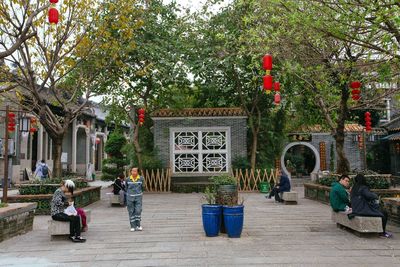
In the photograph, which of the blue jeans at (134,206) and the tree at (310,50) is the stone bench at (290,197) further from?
the blue jeans at (134,206)

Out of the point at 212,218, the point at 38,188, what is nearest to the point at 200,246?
the point at 212,218

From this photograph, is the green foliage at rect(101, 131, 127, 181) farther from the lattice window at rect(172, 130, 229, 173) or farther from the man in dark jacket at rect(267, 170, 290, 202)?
the man in dark jacket at rect(267, 170, 290, 202)

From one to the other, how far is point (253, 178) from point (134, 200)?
10.3 m

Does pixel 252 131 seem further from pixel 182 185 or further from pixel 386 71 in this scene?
pixel 386 71

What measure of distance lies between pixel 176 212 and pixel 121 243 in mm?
4205

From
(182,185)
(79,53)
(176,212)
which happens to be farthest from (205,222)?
(182,185)

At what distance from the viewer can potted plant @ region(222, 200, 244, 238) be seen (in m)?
7.32

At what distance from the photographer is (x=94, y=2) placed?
11.8 meters

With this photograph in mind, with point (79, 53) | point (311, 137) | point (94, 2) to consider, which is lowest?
point (311, 137)

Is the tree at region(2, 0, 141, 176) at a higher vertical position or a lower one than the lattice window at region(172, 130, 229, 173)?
higher

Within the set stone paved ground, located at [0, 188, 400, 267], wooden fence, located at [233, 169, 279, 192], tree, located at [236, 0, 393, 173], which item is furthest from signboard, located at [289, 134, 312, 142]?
stone paved ground, located at [0, 188, 400, 267]

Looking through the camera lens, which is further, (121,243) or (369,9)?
(121,243)

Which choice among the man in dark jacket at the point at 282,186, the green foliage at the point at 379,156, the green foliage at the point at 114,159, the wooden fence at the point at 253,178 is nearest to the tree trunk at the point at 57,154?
the man in dark jacket at the point at 282,186

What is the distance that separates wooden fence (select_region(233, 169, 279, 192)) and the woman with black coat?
10235 millimetres
